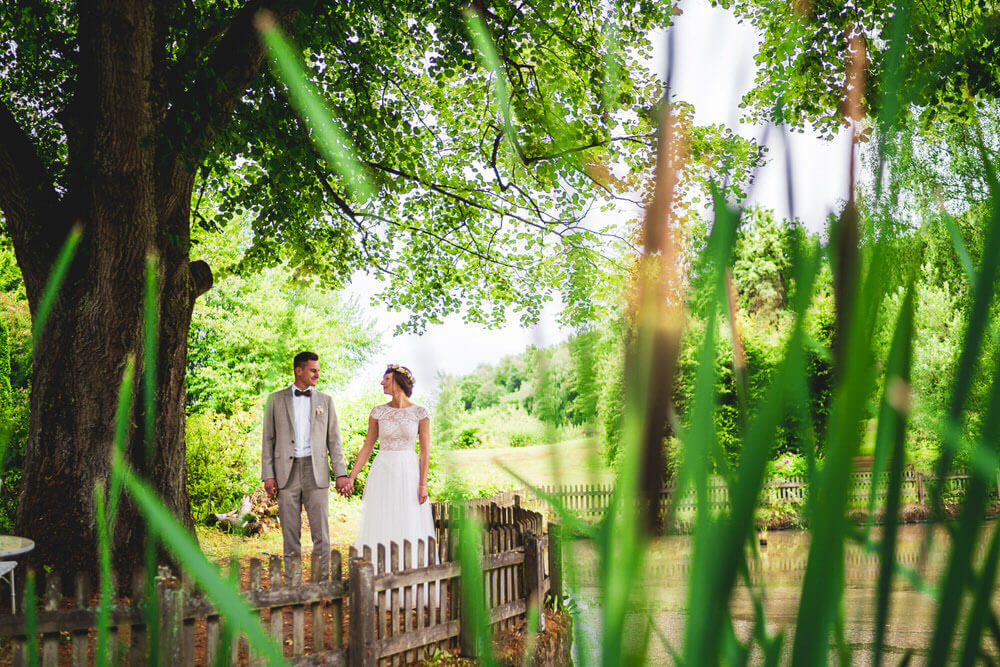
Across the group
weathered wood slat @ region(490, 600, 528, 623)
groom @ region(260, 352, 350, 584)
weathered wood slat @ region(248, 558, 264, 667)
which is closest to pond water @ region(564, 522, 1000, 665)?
weathered wood slat @ region(248, 558, 264, 667)

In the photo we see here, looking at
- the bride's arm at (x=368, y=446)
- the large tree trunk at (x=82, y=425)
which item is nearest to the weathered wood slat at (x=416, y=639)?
the bride's arm at (x=368, y=446)

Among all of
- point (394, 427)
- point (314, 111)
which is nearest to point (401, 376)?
point (394, 427)

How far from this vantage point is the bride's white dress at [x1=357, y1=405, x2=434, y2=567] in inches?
231

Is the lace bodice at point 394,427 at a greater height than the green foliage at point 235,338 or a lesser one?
lesser

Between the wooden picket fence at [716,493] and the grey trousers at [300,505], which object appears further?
the grey trousers at [300,505]

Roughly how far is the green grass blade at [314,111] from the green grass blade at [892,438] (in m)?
0.19

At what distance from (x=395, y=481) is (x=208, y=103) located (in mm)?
3414

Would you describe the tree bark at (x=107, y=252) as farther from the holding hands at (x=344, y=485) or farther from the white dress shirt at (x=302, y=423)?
the holding hands at (x=344, y=485)

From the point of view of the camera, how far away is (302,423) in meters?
5.85

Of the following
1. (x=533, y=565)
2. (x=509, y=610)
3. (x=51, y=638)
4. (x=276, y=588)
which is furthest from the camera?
(x=533, y=565)

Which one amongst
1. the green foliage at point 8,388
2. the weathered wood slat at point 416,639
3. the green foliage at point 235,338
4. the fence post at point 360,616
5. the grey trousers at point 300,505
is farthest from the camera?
the green foliage at point 235,338

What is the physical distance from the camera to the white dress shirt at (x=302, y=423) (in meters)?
5.80

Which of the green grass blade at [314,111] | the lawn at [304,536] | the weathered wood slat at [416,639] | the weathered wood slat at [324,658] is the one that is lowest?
the lawn at [304,536]

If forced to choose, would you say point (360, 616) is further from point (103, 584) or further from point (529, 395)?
point (529, 395)
